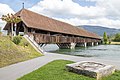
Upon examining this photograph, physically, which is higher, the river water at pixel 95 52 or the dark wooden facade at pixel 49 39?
the dark wooden facade at pixel 49 39

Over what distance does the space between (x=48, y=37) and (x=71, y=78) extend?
22807mm

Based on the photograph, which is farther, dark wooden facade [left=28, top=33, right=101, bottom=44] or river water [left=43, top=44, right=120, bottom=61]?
dark wooden facade [left=28, top=33, right=101, bottom=44]

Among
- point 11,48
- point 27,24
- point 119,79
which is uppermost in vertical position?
point 27,24

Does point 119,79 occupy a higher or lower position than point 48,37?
lower

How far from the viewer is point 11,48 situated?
50.4 feet

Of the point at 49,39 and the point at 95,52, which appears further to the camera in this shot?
the point at 95,52

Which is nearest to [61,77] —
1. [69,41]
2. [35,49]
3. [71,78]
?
[71,78]

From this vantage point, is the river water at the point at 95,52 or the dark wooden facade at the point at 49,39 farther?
the dark wooden facade at the point at 49,39

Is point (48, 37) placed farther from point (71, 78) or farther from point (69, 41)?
point (71, 78)

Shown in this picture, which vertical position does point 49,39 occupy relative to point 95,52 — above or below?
above

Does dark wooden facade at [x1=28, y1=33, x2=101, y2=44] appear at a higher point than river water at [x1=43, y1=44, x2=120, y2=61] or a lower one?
higher

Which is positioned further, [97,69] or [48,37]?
[48,37]

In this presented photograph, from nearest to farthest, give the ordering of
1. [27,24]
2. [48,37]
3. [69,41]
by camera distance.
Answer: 1. [27,24]
2. [48,37]
3. [69,41]

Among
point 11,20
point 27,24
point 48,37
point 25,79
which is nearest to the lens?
point 25,79
